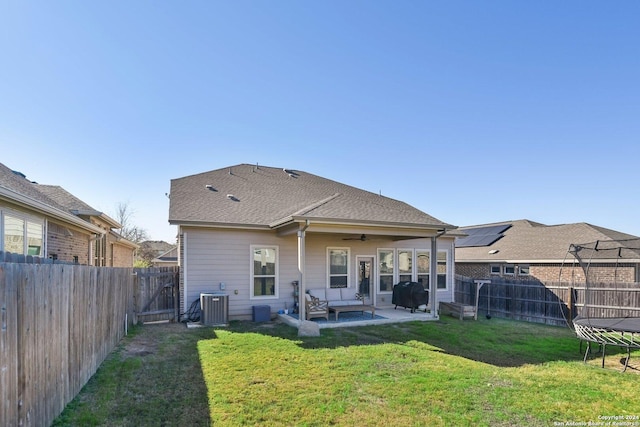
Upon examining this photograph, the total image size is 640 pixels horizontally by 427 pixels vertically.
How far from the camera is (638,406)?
182 inches

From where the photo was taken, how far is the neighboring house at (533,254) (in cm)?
1381

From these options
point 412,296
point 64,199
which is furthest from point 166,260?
point 412,296

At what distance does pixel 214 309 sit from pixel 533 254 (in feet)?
46.0

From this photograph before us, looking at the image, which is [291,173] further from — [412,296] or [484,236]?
[484,236]

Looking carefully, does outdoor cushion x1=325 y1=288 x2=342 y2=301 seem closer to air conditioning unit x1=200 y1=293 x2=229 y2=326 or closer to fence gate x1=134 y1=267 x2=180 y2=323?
air conditioning unit x1=200 y1=293 x2=229 y2=326

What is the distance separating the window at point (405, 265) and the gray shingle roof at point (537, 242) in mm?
6446

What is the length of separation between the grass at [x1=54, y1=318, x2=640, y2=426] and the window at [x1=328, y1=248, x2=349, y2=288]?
11.4 ft

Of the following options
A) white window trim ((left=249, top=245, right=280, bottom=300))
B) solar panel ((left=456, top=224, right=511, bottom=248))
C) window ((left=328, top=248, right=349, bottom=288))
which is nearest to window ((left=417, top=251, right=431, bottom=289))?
window ((left=328, top=248, right=349, bottom=288))

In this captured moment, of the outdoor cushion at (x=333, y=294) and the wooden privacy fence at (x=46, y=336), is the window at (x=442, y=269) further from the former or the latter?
the wooden privacy fence at (x=46, y=336)

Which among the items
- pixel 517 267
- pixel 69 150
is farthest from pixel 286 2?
pixel 517 267

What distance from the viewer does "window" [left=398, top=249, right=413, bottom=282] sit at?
13039 millimetres

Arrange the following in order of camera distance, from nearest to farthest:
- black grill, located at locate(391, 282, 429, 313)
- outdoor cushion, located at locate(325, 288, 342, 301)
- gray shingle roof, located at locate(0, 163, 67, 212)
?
→ 1. gray shingle roof, located at locate(0, 163, 67, 212)
2. outdoor cushion, located at locate(325, 288, 342, 301)
3. black grill, located at locate(391, 282, 429, 313)

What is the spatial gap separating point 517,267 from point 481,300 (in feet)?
13.4

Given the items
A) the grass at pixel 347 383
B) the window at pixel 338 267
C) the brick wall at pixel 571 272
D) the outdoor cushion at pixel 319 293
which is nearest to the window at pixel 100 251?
the grass at pixel 347 383
